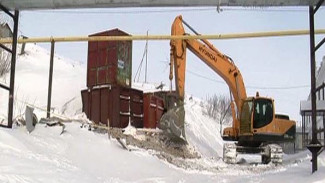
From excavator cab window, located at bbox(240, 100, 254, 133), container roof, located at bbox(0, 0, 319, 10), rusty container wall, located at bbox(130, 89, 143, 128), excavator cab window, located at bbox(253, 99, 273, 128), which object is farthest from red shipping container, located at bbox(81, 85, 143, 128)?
container roof, located at bbox(0, 0, 319, 10)

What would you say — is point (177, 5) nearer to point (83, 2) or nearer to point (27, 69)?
point (83, 2)

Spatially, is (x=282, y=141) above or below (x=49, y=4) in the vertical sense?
below

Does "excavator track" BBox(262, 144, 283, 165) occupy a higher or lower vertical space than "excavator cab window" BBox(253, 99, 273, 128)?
lower

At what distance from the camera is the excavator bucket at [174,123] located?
1830 centimetres

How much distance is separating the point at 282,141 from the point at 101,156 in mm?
11932

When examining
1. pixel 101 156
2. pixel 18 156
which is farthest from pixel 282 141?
pixel 18 156

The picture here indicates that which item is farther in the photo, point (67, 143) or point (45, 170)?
point (67, 143)

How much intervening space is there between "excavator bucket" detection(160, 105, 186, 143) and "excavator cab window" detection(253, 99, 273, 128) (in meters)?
3.25

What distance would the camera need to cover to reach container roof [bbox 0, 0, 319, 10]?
768 centimetres

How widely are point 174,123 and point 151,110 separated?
206cm

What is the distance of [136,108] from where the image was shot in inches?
749

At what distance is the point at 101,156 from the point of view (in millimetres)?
9922

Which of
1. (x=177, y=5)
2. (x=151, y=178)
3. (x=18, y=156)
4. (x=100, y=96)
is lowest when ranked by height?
(x=151, y=178)

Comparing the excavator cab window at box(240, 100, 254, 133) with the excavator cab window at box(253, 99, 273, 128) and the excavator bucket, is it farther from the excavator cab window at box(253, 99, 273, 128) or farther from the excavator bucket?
the excavator bucket
